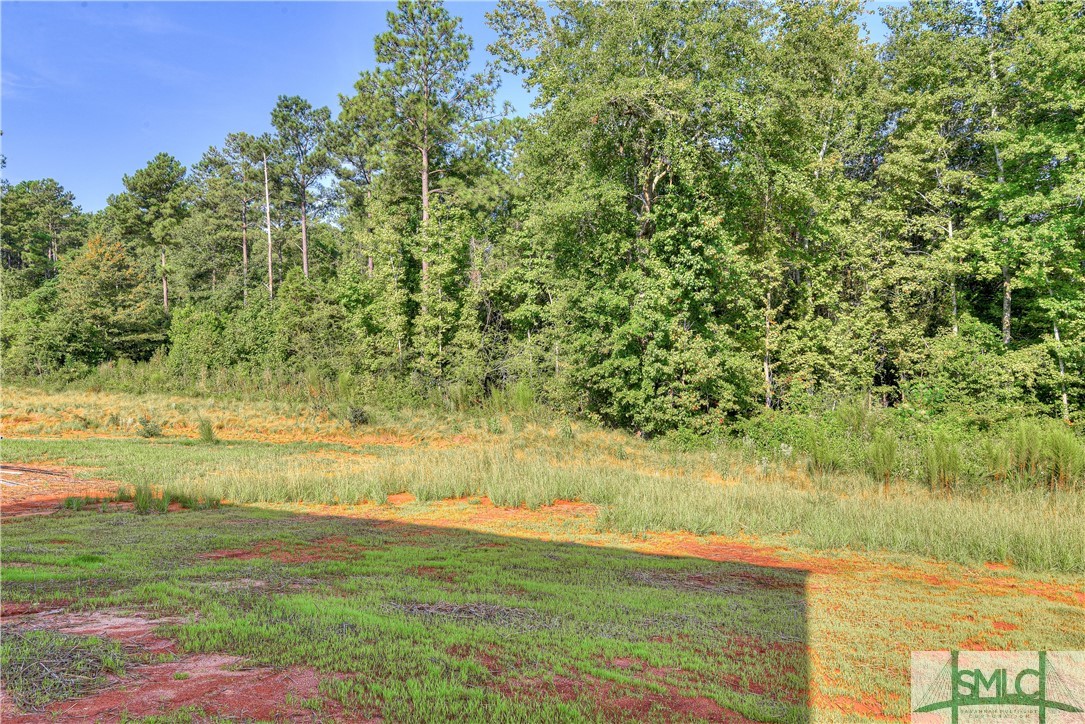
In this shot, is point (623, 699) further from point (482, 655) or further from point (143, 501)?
point (143, 501)

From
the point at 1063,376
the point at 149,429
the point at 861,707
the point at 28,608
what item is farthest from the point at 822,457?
the point at 149,429

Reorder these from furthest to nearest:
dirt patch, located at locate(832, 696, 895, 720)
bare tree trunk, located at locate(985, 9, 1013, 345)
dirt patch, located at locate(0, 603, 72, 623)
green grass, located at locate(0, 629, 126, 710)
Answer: bare tree trunk, located at locate(985, 9, 1013, 345) < dirt patch, located at locate(0, 603, 72, 623) < dirt patch, located at locate(832, 696, 895, 720) < green grass, located at locate(0, 629, 126, 710)

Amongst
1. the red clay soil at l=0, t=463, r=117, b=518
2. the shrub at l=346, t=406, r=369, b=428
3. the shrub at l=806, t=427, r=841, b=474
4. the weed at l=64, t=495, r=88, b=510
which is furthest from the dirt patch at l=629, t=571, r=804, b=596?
the shrub at l=346, t=406, r=369, b=428

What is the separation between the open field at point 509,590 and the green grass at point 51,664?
19 millimetres

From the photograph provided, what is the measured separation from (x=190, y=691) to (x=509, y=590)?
114 inches

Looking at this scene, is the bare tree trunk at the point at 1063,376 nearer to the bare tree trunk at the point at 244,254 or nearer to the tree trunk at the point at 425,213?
the tree trunk at the point at 425,213

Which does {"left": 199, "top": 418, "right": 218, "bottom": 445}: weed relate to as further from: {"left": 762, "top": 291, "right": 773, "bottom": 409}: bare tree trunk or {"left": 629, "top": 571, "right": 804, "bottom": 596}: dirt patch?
{"left": 762, "top": 291, "right": 773, "bottom": 409}: bare tree trunk

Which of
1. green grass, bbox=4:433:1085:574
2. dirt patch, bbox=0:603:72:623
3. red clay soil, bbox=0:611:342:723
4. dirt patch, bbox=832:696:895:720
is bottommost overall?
green grass, bbox=4:433:1085:574

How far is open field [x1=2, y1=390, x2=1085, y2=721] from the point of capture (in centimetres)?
309

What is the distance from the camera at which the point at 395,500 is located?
1154 cm

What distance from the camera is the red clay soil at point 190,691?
2.62 m

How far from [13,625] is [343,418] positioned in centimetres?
1913

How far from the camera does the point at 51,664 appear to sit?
3.06m

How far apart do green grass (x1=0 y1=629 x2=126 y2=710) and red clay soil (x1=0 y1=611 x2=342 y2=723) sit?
0.25 ft
